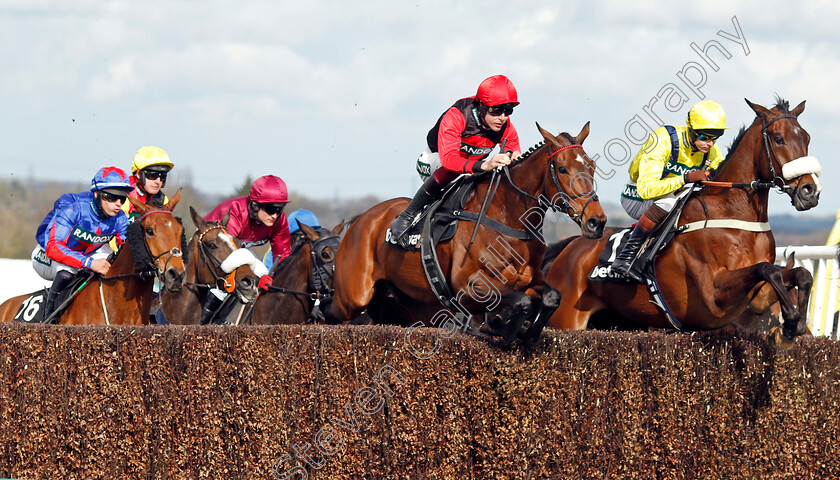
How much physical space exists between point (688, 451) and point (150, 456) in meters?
2.98

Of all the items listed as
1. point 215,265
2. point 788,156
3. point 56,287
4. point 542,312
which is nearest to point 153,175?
point 215,265

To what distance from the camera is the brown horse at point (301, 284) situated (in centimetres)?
747

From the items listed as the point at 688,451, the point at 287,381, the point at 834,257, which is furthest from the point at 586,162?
the point at 834,257

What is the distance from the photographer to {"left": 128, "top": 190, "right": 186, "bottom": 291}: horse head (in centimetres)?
605

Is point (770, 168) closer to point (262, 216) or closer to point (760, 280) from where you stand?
point (760, 280)

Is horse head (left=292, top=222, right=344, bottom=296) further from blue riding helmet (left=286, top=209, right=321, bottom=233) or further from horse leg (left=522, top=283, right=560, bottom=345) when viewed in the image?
horse leg (left=522, top=283, right=560, bottom=345)

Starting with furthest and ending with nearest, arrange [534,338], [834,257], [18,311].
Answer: [834,257]
[18,311]
[534,338]

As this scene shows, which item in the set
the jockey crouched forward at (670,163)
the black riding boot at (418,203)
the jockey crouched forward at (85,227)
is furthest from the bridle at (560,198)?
the jockey crouched forward at (85,227)

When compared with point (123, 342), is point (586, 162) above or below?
above

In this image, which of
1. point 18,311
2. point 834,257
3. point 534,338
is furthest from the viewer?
point 834,257

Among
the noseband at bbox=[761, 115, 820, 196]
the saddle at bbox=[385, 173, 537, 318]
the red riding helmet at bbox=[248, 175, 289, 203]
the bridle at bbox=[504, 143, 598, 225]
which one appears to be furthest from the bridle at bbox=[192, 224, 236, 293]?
the noseband at bbox=[761, 115, 820, 196]

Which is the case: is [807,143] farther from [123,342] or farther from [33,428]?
[33,428]

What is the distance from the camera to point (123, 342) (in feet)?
17.4

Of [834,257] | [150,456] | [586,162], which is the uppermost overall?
[586,162]
